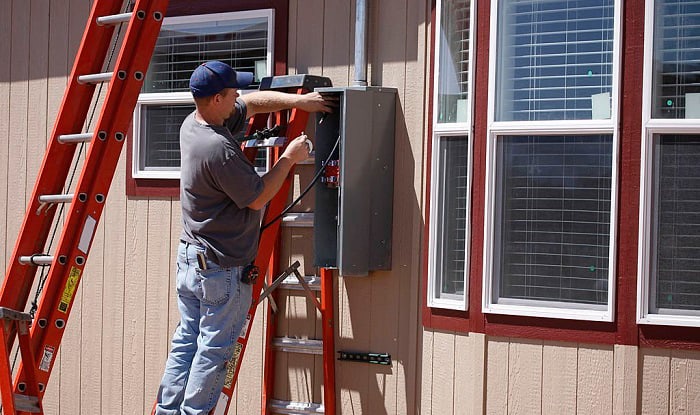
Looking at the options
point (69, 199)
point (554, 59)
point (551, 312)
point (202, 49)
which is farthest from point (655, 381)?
point (202, 49)

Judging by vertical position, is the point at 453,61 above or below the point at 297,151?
above

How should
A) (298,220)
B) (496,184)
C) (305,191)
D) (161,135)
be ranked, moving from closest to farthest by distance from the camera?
1. (496,184)
2. (305,191)
3. (298,220)
4. (161,135)

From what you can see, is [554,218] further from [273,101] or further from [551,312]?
[273,101]

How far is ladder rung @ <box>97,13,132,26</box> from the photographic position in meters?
5.54

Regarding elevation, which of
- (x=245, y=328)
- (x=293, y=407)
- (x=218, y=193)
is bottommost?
(x=293, y=407)

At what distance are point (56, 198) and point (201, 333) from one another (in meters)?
1.07

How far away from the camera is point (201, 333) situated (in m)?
4.97

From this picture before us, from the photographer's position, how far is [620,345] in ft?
16.9

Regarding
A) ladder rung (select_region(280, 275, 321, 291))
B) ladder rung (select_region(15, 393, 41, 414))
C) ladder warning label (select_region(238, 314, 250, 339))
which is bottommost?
ladder rung (select_region(15, 393, 41, 414))

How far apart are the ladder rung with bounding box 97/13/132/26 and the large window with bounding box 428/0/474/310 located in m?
1.69

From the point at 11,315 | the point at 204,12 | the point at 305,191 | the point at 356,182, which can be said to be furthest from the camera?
the point at 204,12

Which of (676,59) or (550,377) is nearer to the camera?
(676,59)

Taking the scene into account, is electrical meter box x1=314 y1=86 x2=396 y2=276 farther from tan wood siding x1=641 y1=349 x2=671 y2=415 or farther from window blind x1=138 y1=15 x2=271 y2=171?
tan wood siding x1=641 y1=349 x2=671 y2=415

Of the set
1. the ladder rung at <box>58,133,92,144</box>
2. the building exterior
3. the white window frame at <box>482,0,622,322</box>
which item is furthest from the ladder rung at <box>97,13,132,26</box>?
the white window frame at <box>482,0,622,322</box>
